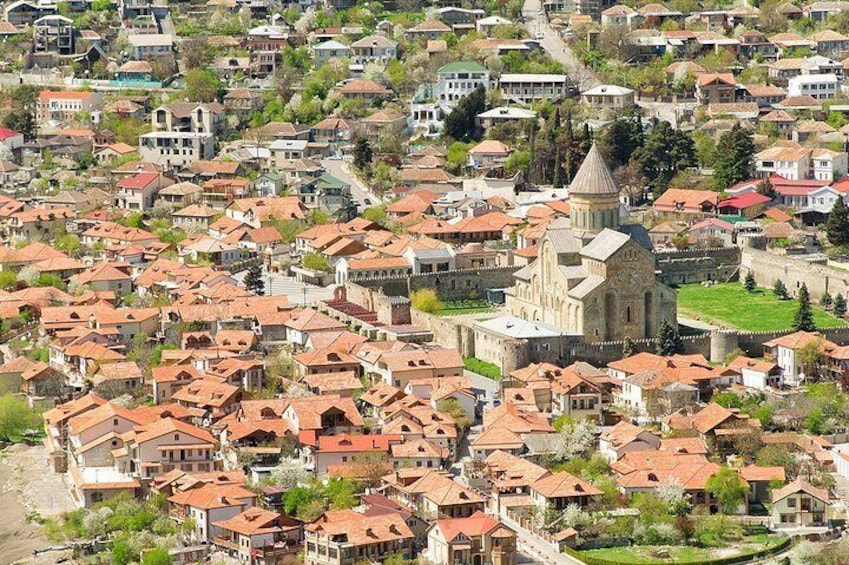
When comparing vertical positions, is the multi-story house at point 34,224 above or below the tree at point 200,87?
below

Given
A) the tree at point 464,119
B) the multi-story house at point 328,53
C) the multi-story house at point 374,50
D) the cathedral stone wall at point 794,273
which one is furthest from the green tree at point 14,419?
the multi-story house at point 374,50

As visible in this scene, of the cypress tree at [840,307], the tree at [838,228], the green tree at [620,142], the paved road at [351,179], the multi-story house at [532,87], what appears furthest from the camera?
the multi-story house at [532,87]

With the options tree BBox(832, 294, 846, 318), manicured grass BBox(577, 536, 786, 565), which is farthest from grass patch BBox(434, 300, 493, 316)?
manicured grass BBox(577, 536, 786, 565)

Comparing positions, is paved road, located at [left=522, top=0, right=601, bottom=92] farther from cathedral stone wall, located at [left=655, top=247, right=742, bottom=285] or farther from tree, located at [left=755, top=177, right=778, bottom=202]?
cathedral stone wall, located at [left=655, top=247, right=742, bottom=285]

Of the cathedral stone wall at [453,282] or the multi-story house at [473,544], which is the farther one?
the cathedral stone wall at [453,282]

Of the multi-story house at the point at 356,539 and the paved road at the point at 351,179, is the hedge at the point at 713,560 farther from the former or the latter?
the paved road at the point at 351,179

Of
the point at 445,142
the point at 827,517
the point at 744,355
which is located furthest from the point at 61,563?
the point at 445,142

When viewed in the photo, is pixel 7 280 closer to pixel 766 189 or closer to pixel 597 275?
pixel 597 275

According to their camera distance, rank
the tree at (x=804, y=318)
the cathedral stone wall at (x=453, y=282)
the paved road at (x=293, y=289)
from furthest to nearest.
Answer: the paved road at (x=293, y=289) → the cathedral stone wall at (x=453, y=282) → the tree at (x=804, y=318)
